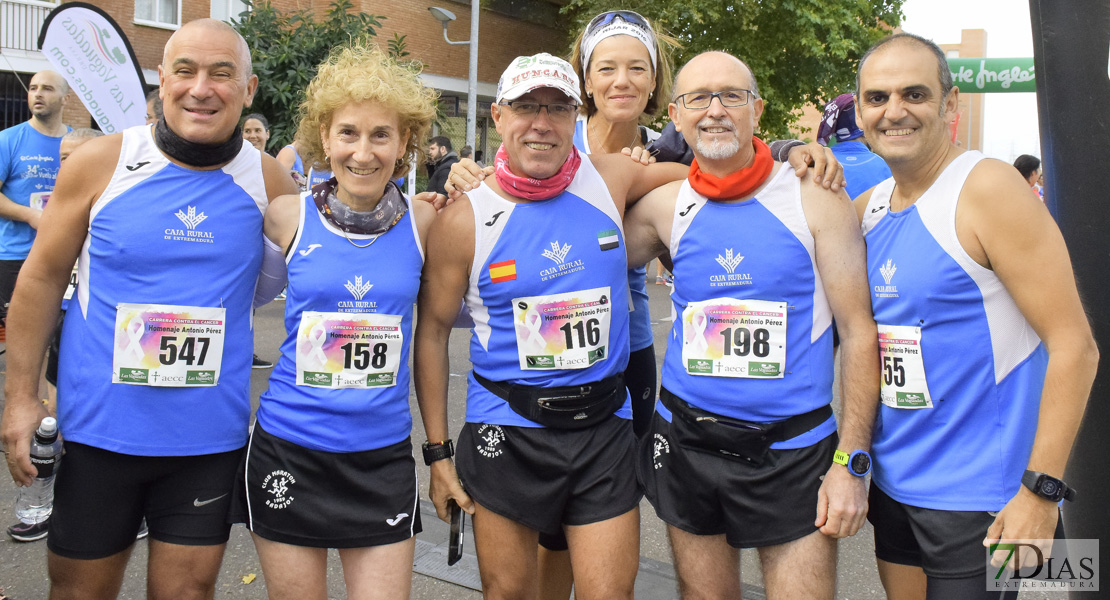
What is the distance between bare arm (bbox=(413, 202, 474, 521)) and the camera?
2742 mm

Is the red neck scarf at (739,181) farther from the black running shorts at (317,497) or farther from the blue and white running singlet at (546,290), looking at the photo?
the black running shorts at (317,497)

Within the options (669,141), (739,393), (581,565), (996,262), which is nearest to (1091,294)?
(996,262)

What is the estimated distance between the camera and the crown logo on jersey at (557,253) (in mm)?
2713

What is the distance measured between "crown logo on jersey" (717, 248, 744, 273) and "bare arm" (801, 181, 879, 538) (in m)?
0.23

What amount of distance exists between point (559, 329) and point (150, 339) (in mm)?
1210

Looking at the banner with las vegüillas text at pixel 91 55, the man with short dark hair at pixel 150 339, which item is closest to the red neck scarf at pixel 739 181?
the man with short dark hair at pixel 150 339

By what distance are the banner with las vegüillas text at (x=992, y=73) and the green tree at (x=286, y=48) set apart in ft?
38.5

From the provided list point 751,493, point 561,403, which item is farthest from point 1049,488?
point 561,403

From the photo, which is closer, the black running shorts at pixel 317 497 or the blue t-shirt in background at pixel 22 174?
the black running shorts at pixel 317 497

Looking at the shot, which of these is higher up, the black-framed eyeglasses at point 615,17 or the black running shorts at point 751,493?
the black-framed eyeglasses at point 615,17

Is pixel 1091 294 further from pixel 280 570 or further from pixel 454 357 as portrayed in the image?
pixel 454 357

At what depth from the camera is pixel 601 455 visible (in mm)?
2746

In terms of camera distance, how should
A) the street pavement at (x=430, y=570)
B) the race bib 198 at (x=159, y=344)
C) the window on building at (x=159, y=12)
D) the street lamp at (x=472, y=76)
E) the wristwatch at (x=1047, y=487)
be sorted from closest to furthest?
the wristwatch at (x=1047, y=487), the race bib 198 at (x=159, y=344), the street pavement at (x=430, y=570), the street lamp at (x=472, y=76), the window on building at (x=159, y=12)

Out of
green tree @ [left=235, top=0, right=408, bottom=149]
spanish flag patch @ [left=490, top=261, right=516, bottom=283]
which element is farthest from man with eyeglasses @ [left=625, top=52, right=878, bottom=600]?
green tree @ [left=235, top=0, right=408, bottom=149]
